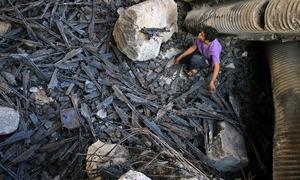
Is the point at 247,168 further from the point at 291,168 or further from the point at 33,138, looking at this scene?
the point at 33,138

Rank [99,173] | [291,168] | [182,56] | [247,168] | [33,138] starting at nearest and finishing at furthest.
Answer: [99,173] < [291,168] < [33,138] < [247,168] < [182,56]

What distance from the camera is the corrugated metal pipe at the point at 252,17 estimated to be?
3613 millimetres

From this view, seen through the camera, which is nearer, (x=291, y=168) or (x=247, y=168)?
(x=291, y=168)

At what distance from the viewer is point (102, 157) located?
12.3 feet

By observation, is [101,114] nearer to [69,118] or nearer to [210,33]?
[69,118]

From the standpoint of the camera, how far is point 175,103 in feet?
16.6

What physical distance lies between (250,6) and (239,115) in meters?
1.67

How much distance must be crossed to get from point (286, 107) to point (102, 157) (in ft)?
7.59

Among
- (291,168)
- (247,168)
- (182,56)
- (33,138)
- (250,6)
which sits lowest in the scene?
(247,168)

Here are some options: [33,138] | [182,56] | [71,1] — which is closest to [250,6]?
[182,56]

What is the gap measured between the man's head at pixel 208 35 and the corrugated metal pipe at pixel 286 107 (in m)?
0.93

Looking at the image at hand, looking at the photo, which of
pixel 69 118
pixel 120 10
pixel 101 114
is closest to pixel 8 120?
pixel 69 118

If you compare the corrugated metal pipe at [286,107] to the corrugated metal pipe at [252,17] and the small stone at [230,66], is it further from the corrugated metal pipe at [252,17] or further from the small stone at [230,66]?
the corrugated metal pipe at [252,17]

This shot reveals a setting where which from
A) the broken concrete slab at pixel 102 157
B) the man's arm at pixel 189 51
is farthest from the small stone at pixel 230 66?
the broken concrete slab at pixel 102 157
